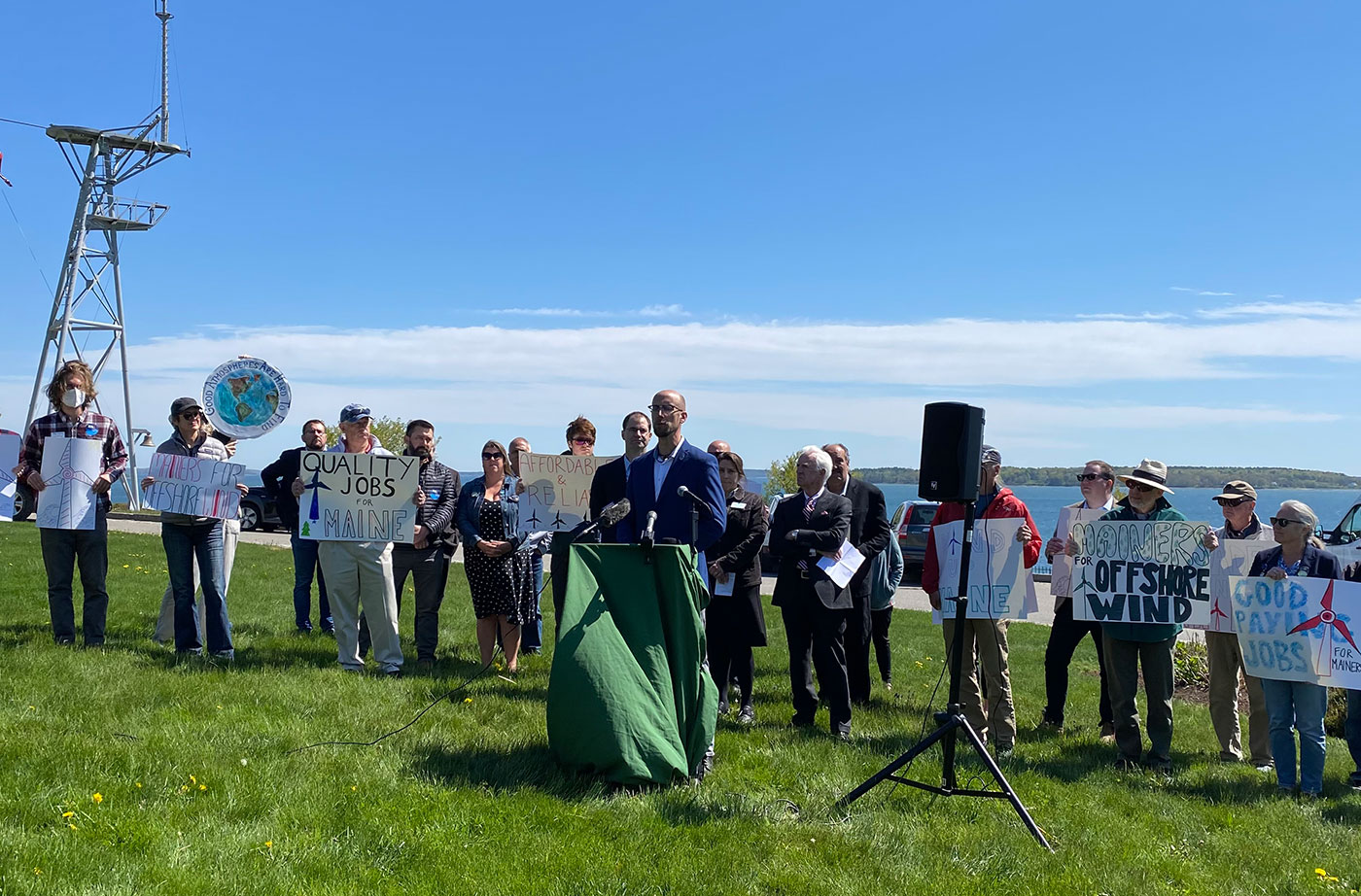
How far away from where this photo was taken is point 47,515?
9023 mm

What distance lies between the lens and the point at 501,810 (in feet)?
18.1

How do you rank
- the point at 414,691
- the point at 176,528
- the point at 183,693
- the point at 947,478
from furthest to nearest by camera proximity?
1. the point at 176,528
2. the point at 414,691
3. the point at 183,693
4. the point at 947,478

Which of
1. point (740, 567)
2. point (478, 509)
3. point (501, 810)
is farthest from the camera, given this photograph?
point (478, 509)

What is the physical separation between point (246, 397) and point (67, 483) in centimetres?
189

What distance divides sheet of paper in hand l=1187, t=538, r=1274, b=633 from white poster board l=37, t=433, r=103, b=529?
30.5ft

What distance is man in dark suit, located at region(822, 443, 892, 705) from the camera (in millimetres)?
8695

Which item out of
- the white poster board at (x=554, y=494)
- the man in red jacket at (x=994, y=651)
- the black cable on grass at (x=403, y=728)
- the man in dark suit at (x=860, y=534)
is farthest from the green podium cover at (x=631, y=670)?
the white poster board at (x=554, y=494)

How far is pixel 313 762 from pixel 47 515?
15.2 ft

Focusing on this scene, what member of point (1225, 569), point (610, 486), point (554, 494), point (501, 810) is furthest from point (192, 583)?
point (1225, 569)

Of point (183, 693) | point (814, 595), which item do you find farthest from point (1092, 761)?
point (183, 693)

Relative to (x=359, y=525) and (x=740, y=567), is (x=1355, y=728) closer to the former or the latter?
(x=740, y=567)

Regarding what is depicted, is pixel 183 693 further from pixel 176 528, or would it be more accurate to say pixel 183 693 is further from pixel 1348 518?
pixel 1348 518

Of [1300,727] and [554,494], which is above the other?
[554,494]

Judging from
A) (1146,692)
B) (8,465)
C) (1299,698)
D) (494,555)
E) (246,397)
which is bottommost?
(1146,692)
